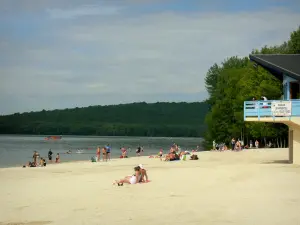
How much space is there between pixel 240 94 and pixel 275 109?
154 ft

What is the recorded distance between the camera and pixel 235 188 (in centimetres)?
1969

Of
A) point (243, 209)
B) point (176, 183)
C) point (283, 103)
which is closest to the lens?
point (243, 209)

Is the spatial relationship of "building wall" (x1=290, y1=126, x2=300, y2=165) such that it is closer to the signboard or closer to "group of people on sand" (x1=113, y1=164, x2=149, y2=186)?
the signboard

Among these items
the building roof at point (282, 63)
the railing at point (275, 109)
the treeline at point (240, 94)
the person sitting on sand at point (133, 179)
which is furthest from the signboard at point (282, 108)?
the treeline at point (240, 94)

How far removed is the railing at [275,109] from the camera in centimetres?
3048

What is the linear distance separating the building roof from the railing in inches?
61.7

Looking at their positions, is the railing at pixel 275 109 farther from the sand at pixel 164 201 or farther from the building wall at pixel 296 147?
the sand at pixel 164 201

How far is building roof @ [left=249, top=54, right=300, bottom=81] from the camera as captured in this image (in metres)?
31.4

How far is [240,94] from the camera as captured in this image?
253ft

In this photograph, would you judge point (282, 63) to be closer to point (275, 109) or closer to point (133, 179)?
point (275, 109)

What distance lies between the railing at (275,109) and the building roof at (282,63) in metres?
1.57

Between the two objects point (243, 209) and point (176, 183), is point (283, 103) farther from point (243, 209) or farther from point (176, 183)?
point (243, 209)

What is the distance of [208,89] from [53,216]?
8396 cm

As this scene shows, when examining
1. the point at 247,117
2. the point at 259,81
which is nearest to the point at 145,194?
the point at 247,117
